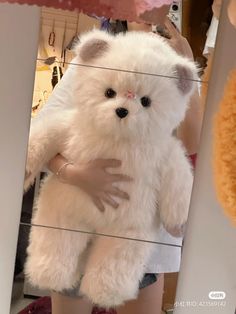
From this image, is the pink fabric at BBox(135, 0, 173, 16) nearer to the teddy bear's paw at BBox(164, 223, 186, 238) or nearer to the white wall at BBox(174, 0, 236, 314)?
the white wall at BBox(174, 0, 236, 314)

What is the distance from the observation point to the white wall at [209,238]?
0.92 meters

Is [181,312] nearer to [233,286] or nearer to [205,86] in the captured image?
[233,286]

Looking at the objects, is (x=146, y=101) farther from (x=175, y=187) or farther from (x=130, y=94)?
(x=175, y=187)

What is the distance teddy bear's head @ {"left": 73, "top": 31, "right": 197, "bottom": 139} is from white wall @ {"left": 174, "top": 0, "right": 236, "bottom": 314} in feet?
0.21

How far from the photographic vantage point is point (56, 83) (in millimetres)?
901

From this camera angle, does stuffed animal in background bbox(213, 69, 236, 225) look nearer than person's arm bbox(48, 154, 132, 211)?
Yes

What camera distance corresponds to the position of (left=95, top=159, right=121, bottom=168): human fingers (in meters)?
0.91

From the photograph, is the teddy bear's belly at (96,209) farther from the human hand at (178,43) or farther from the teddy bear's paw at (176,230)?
the human hand at (178,43)

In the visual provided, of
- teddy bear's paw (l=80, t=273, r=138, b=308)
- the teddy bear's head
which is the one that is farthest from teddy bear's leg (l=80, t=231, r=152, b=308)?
the teddy bear's head

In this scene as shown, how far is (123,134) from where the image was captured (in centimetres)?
88

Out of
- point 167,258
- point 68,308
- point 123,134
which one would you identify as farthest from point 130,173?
point 68,308

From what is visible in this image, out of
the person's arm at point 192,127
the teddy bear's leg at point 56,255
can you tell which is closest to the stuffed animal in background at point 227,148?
the person's arm at point 192,127

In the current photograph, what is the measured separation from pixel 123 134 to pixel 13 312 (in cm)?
41

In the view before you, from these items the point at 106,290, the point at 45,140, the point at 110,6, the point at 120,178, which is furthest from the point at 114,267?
the point at 110,6
